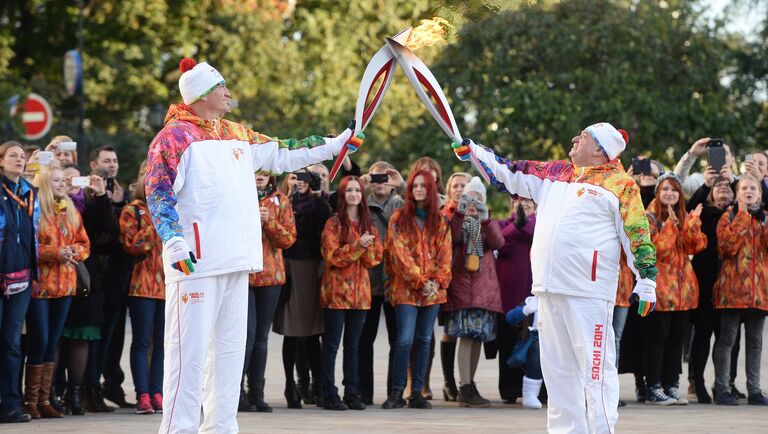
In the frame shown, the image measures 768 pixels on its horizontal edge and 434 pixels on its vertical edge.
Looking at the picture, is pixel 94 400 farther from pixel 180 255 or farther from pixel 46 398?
pixel 180 255

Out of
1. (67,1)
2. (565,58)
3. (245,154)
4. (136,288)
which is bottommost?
(136,288)

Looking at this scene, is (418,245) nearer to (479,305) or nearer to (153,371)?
(479,305)

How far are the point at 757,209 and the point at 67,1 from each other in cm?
2328

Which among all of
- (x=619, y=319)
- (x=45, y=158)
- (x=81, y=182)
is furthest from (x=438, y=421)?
(x=45, y=158)

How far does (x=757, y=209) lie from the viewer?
41.0 feet

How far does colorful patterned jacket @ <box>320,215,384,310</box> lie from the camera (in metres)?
11.7

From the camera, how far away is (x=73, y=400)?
11.0m

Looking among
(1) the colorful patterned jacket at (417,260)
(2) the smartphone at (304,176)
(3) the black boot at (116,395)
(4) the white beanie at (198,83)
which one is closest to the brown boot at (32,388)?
(3) the black boot at (116,395)

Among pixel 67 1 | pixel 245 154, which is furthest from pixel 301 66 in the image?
pixel 245 154

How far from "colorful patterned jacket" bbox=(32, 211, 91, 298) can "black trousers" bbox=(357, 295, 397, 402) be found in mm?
2724

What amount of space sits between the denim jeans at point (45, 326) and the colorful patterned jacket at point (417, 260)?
282 centimetres

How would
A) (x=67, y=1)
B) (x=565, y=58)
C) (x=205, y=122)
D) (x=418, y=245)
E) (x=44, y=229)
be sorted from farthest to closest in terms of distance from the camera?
(x=67, y=1) → (x=565, y=58) → (x=418, y=245) → (x=44, y=229) → (x=205, y=122)

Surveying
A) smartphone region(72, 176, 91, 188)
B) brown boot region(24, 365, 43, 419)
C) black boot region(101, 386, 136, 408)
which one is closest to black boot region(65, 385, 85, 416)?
brown boot region(24, 365, 43, 419)

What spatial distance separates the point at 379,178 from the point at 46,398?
11.9 ft
